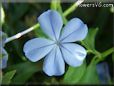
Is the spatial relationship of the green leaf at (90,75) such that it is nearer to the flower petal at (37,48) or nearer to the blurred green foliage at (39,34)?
the blurred green foliage at (39,34)

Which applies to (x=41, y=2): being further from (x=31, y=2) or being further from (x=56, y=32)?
(x=56, y=32)

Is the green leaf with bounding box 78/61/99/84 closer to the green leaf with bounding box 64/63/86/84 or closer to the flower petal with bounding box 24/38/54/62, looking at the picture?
the green leaf with bounding box 64/63/86/84

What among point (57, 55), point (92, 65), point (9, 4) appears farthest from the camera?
point (9, 4)

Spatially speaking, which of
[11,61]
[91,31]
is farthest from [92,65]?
[11,61]

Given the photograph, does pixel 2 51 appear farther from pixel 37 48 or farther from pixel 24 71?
pixel 24 71

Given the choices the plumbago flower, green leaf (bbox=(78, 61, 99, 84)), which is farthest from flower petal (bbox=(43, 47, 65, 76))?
green leaf (bbox=(78, 61, 99, 84))

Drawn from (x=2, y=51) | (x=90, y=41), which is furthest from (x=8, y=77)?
(x=90, y=41)

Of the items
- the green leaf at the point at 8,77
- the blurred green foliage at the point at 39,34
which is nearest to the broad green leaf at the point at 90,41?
the blurred green foliage at the point at 39,34
